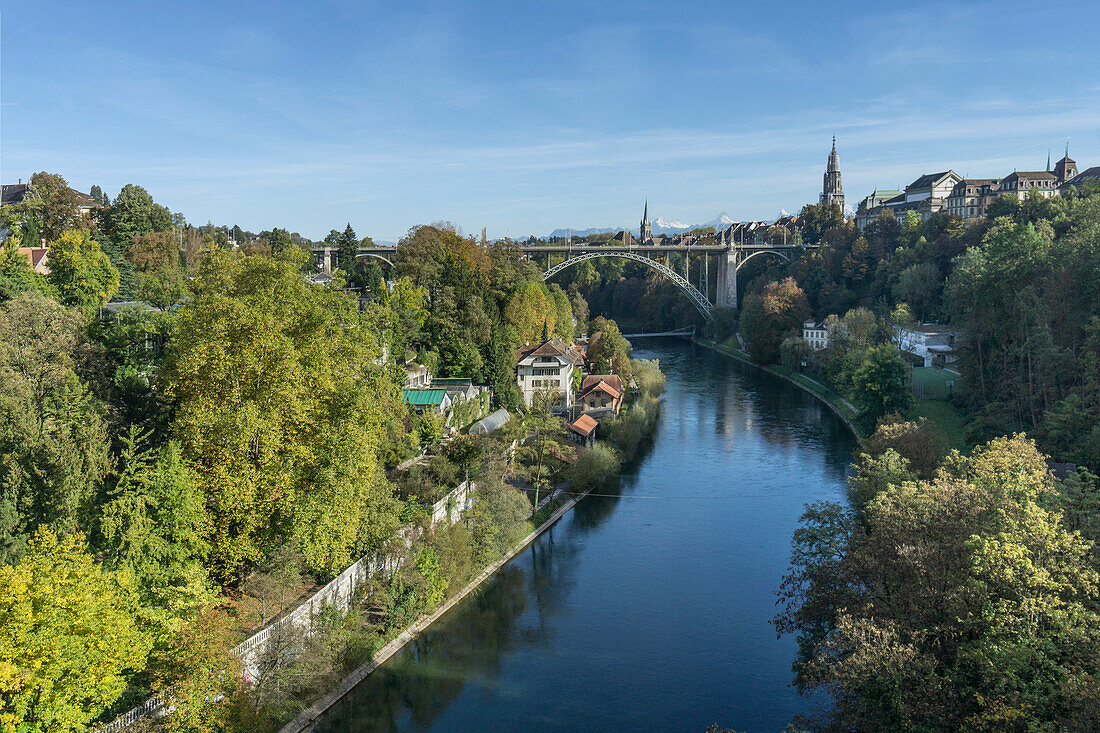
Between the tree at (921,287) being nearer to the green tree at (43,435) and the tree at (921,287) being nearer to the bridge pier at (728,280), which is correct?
the bridge pier at (728,280)

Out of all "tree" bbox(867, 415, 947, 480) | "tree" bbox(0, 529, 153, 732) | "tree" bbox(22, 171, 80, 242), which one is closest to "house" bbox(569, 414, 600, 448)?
"tree" bbox(867, 415, 947, 480)

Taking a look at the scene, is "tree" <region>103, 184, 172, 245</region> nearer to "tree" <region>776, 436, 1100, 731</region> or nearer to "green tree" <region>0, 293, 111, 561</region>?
"green tree" <region>0, 293, 111, 561</region>

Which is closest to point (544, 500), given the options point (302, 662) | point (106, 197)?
point (302, 662)

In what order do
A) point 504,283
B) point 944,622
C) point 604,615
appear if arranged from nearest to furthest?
1. point 944,622
2. point 604,615
3. point 504,283

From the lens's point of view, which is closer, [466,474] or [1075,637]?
[1075,637]

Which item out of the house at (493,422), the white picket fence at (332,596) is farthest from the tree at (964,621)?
the house at (493,422)

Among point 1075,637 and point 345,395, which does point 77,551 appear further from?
point 1075,637
